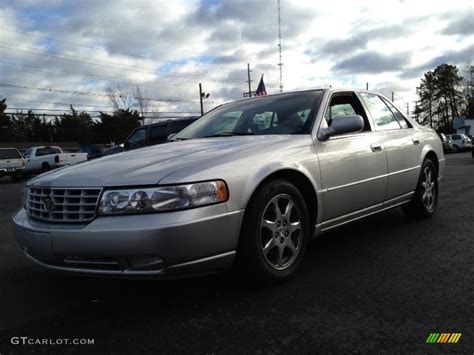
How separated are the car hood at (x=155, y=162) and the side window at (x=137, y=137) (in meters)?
9.16

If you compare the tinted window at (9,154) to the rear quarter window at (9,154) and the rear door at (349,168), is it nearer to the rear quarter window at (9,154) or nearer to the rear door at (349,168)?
the rear quarter window at (9,154)

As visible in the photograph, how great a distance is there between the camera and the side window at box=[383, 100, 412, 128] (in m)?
4.87

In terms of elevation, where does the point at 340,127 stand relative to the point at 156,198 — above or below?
above

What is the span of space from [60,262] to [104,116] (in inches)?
2600

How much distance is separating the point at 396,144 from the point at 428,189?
1040mm

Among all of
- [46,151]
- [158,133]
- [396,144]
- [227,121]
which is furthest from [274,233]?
[46,151]

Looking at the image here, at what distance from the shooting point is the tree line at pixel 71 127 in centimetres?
6350

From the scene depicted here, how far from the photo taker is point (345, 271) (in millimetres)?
3424

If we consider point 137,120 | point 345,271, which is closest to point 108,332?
point 345,271

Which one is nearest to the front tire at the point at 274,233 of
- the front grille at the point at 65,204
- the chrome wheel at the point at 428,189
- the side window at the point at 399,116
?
the front grille at the point at 65,204

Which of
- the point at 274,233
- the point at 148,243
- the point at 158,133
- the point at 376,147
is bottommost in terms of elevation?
the point at 274,233

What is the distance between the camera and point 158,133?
1259cm

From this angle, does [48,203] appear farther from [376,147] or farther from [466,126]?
[466,126]

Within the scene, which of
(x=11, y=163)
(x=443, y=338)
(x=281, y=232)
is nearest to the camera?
(x=443, y=338)
